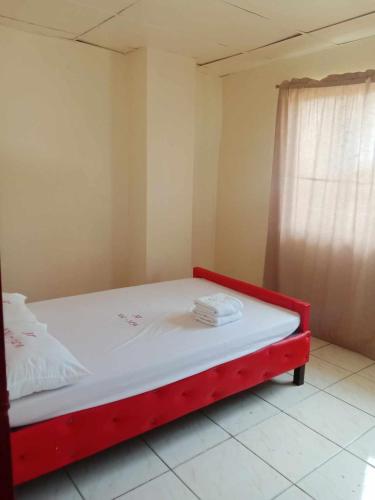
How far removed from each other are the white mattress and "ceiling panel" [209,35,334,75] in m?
2.04

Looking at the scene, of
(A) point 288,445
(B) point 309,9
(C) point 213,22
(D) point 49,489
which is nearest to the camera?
(D) point 49,489

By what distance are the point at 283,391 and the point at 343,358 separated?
2.59ft

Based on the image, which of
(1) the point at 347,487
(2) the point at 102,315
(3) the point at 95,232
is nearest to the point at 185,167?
(3) the point at 95,232

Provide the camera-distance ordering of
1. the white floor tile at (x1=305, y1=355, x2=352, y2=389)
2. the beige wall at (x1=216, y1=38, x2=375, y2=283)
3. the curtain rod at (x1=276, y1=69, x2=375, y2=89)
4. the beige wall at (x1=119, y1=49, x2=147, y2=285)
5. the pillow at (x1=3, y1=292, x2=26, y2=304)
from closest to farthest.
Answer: the pillow at (x1=3, y1=292, x2=26, y2=304)
the white floor tile at (x1=305, y1=355, x2=352, y2=389)
the curtain rod at (x1=276, y1=69, x2=375, y2=89)
the beige wall at (x1=119, y1=49, x2=147, y2=285)
the beige wall at (x1=216, y1=38, x2=375, y2=283)

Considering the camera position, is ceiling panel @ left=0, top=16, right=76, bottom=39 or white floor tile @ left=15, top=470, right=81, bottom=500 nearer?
white floor tile @ left=15, top=470, right=81, bottom=500

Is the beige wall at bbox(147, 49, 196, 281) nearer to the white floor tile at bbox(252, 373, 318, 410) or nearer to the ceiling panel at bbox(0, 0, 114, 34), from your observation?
the ceiling panel at bbox(0, 0, 114, 34)

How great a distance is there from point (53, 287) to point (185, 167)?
166 cm

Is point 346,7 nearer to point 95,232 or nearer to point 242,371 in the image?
point 242,371

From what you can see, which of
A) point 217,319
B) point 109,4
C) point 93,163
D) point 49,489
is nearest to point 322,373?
point 217,319

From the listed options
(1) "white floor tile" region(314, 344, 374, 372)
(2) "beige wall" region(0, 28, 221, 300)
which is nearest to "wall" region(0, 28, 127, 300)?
(2) "beige wall" region(0, 28, 221, 300)

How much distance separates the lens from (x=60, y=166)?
11.5 ft

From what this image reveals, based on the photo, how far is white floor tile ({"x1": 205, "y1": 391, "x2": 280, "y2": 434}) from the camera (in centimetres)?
237

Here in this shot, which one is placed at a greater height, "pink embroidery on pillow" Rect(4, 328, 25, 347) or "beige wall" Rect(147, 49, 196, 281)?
"beige wall" Rect(147, 49, 196, 281)

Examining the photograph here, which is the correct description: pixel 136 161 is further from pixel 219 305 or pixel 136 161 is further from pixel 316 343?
pixel 316 343
